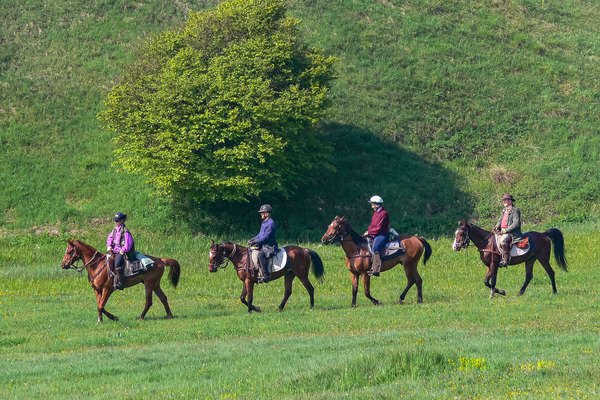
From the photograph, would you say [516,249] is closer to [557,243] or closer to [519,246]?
[519,246]

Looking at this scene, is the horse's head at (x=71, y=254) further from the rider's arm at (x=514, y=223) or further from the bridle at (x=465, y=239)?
the rider's arm at (x=514, y=223)

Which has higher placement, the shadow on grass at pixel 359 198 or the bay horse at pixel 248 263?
the shadow on grass at pixel 359 198

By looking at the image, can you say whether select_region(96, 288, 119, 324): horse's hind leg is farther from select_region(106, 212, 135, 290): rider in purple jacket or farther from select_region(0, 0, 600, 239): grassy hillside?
select_region(0, 0, 600, 239): grassy hillside

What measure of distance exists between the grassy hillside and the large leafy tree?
409 centimetres

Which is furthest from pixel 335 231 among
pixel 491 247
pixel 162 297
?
pixel 162 297

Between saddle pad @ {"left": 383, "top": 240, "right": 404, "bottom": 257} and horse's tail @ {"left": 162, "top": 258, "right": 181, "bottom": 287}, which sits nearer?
horse's tail @ {"left": 162, "top": 258, "right": 181, "bottom": 287}

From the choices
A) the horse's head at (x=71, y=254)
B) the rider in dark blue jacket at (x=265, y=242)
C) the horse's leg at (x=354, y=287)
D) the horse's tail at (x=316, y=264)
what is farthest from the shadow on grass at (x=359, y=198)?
the horse's head at (x=71, y=254)

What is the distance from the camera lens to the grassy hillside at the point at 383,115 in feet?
159

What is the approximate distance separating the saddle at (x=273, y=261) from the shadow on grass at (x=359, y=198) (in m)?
20.9

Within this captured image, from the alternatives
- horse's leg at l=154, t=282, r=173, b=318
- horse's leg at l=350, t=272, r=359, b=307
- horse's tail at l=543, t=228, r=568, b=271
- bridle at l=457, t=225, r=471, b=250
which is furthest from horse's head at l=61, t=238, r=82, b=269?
horse's tail at l=543, t=228, r=568, b=271

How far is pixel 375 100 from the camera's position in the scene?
59344 millimetres

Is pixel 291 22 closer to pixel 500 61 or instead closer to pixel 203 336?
pixel 500 61

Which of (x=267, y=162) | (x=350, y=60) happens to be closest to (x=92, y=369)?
(x=267, y=162)

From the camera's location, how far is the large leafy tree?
42.4m
